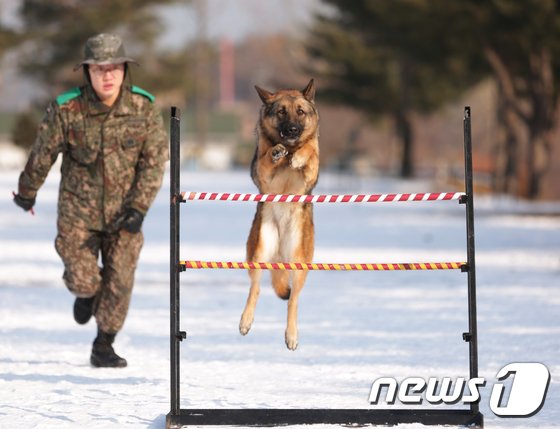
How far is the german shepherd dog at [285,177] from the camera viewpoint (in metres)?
6.13

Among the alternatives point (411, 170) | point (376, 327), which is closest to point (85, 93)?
point (376, 327)

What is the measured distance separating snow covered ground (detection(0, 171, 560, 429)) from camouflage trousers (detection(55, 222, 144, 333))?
17.6 inches

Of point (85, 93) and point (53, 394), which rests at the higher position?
point (85, 93)

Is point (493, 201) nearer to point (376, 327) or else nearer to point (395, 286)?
point (395, 286)

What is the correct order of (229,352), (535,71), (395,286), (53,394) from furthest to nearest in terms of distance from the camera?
(535,71), (395,286), (229,352), (53,394)

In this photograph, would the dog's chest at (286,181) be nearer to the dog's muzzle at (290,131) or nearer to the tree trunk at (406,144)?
the dog's muzzle at (290,131)

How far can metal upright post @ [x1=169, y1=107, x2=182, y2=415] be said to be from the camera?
657 centimetres

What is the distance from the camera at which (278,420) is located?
677cm

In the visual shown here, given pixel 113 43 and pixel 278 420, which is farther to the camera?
pixel 113 43

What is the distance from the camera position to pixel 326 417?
22.2 ft

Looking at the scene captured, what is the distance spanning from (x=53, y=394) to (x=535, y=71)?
2619 centimetres

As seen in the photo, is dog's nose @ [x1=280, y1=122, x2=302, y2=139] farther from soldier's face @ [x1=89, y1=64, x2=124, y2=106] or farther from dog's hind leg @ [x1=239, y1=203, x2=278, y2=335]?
soldier's face @ [x1=89, y1=64, x2=124, y2=106]

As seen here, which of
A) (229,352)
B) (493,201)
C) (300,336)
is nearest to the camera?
(229,352)

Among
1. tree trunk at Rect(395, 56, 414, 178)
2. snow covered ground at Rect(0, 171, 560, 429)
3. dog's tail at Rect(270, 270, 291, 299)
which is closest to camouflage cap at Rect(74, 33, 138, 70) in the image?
snow covered ground at Rect(0, 171, 560, 429)
